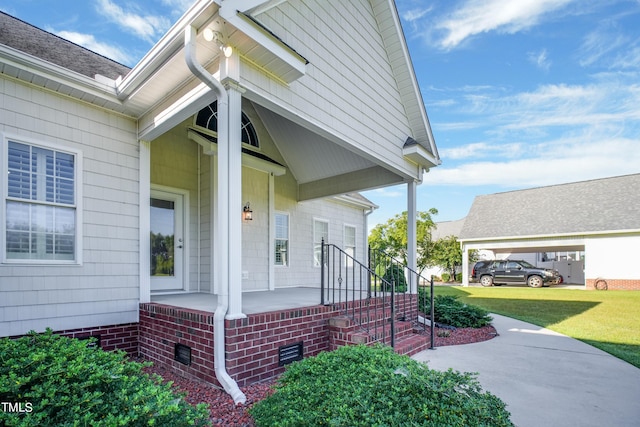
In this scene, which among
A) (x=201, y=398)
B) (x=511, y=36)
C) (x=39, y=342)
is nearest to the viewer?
(x=39, y=342)

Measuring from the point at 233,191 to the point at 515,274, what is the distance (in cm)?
1775

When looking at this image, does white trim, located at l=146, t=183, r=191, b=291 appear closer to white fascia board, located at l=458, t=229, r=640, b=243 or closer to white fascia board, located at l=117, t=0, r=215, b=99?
white fascia board, located at l=117, t=0, r=215, b=99

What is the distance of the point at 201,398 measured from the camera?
3.20 meters

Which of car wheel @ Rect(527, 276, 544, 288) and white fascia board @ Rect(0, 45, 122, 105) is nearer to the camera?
white fascia board @ Rect(0, 45, 122, 105)

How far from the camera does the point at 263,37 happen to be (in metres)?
3.42

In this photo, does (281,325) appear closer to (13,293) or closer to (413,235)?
(13,293)

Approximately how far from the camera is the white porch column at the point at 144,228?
4.64 metres

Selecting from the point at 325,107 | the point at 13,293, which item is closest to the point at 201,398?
the point at 13,293

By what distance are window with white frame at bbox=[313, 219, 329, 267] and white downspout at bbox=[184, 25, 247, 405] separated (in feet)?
16.9

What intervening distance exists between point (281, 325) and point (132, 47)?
9251 millimetres

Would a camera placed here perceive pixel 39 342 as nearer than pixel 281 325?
Yes

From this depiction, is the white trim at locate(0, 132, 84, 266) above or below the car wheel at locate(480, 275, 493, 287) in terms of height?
above

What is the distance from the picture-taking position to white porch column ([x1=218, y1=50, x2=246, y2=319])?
3398mm

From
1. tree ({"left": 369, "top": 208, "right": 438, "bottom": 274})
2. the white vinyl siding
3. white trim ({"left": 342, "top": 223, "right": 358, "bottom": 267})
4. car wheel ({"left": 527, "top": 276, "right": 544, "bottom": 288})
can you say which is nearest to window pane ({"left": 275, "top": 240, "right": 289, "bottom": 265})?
white trim ({"left": 342, "top": 223, "right": 358, "bottom": 267})
